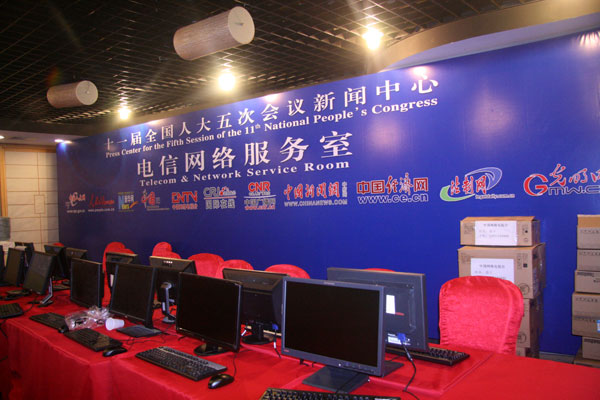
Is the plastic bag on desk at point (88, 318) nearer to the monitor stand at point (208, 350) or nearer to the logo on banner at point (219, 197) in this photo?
the monitor stand at point (208, 350)

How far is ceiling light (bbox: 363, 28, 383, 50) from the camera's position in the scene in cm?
467

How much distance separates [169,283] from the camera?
10.4 ft

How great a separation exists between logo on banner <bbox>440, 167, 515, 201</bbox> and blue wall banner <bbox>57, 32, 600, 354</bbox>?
0.03ft

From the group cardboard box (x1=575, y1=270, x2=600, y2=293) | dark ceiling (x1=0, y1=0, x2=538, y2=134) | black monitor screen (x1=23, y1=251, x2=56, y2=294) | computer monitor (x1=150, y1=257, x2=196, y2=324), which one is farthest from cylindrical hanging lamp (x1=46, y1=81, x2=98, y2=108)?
cardboard box (x1=575, y1=270, x2=600, y2=293)

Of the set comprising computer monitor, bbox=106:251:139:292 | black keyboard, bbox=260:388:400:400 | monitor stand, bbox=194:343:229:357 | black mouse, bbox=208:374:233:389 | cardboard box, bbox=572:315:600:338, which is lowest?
cardboard box, bbox=572:315:600:338

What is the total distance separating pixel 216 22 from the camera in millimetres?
3576

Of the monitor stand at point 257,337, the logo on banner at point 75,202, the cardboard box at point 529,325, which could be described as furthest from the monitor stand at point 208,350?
the logo on banner at point 75,202

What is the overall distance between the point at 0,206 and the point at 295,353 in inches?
375

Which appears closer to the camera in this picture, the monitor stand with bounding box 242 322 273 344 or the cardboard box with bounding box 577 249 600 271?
the monitor stand with bounding box 242 322 273 344

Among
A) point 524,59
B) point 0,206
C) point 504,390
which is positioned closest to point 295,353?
point 504,390

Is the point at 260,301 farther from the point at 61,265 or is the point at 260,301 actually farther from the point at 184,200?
the point at 184,200

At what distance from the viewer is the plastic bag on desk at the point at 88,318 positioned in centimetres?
320

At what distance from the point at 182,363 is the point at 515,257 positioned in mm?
2764

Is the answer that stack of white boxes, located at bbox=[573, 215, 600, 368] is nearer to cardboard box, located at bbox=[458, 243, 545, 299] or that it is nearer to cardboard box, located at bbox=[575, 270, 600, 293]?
cardboard box, located at bbox=[575, 270, 600, 293]
